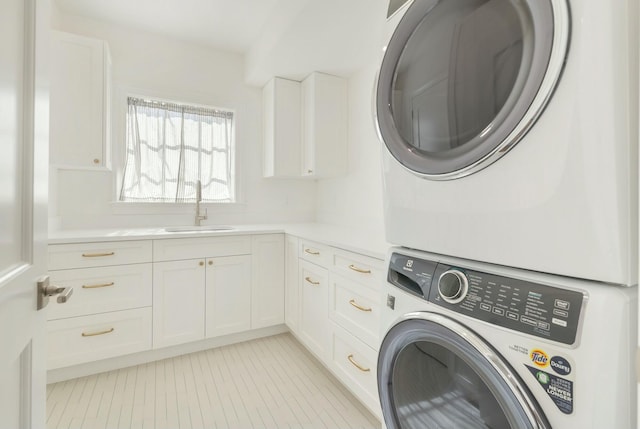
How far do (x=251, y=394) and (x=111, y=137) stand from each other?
2230mm

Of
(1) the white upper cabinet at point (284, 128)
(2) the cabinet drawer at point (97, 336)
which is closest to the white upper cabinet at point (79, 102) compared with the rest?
(2) the cabinet drawer at point (97, 336)

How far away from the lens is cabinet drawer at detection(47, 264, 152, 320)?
1.86m

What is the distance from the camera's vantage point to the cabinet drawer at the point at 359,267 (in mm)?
1441

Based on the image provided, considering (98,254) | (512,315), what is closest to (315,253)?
(98,254)

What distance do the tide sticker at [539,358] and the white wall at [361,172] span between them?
5.32 ft

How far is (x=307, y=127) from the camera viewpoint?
278 centimetres

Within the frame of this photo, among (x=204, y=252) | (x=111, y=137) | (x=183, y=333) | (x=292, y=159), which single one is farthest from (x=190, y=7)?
(x=183, y=333)

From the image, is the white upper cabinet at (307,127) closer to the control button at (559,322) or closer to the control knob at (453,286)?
the control knob at (453,286)

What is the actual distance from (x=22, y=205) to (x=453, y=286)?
99 cm

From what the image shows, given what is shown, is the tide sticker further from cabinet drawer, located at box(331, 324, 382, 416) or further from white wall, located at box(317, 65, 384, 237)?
white wall, located at box(317, 65, 384, 237)

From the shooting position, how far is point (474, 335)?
0.69 metres

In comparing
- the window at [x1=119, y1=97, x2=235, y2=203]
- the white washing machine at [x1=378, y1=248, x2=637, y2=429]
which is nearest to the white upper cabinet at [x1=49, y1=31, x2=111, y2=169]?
the window at [x1=119, y1=97, x2=235, y2=203]

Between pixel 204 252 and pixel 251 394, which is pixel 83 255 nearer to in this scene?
pixel 204 252

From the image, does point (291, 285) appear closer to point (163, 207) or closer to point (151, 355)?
point (151, 355)
